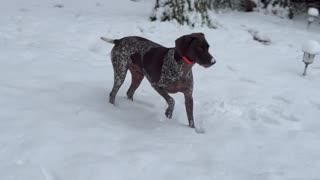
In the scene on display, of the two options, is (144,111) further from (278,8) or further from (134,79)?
(278,8)

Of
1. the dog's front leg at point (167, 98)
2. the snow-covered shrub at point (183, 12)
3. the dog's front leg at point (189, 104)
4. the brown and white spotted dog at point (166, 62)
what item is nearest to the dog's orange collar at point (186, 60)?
the brown and white spotted dog at point (166, 62)

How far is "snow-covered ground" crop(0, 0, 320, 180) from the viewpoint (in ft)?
11.0

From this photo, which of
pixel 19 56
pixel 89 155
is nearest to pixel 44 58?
pixel 19 56

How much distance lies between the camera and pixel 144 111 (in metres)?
4.48

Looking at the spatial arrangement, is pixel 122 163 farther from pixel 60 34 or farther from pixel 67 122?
pixel 60 34

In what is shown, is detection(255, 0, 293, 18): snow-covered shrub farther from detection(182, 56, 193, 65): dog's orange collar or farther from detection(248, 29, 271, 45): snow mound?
detection(182, 56, 193, 65): dog's orange collar

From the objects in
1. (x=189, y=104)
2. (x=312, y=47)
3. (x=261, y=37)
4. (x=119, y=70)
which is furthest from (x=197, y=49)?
(x=261, y=37)

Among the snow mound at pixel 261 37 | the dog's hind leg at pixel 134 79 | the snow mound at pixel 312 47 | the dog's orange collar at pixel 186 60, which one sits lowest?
the snow mound at pixel 261 37

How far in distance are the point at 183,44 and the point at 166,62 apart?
0.29 m

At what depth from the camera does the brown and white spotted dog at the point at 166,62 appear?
3766 mm

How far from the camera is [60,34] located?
22.1ft

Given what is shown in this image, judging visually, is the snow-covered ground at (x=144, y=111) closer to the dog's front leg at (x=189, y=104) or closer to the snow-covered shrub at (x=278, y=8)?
the dog's front leg at (x=189, y=104)

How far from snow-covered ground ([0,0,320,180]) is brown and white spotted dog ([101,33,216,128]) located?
1.00ft

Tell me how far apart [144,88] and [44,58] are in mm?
1411
